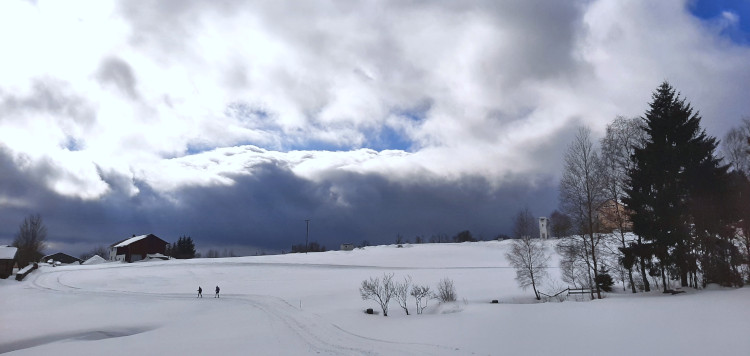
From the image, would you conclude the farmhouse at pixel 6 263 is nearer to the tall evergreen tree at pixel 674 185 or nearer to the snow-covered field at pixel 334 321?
the snow-covered field at pixel 334 321

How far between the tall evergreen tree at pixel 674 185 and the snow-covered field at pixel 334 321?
11.2 ft

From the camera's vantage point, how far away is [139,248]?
107188mm

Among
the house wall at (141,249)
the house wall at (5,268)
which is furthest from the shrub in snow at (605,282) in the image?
the house wall at (141,249)

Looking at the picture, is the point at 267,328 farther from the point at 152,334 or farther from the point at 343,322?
the point at 152,334

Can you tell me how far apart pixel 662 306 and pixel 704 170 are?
12.3 m

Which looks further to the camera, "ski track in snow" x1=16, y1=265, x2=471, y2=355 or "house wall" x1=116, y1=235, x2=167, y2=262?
"house wall" x1=116, y1=235, x2=167, y2=262

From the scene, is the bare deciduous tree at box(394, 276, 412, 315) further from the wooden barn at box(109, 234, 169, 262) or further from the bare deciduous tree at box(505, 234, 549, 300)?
the wooden barn at box(109, 234, 169, 262)

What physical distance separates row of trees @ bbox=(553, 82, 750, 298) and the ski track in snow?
18952 millimetres

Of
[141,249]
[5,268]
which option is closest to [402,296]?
A: [5,268]

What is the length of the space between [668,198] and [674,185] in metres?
1.30

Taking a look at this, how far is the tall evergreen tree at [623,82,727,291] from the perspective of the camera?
100 ft

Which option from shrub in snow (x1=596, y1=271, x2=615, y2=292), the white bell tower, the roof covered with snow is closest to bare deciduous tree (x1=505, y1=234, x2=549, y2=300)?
shrub in snow (x1=596, y1=271, x2=615, y2=292)

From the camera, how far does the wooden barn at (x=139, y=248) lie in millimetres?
A: 106188

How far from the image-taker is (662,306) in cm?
2473
